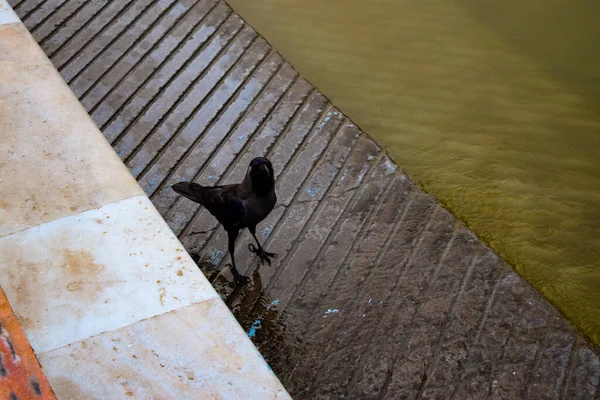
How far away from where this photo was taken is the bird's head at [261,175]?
330 centimetres

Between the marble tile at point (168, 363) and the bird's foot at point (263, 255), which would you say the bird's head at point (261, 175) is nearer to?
the bird's foot at point (263, 255)

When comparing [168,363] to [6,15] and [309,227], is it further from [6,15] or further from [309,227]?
[6,15]

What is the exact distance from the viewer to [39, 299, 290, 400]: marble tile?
2207 millimetres

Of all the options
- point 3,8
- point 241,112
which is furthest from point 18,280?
point 241,112

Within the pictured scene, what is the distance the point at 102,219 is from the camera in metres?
2.68

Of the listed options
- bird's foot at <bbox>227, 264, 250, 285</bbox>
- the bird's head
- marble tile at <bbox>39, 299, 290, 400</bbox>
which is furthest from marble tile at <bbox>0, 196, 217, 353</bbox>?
bird's foot at <bbox>227, 264, 250, 285</bbox>

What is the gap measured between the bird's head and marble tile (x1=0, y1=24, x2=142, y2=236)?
2.21ft

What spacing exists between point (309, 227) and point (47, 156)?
1648 mm

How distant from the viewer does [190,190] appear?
376 cm

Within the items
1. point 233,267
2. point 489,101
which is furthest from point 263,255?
point 489,101

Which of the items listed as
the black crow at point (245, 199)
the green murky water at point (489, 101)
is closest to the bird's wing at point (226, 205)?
the black crow at point (245, 199)

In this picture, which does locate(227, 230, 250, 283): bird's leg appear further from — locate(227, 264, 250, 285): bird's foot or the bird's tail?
the bird's tail

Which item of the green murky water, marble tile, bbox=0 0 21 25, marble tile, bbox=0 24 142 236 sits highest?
marble tile, bbox=0 0 21 25

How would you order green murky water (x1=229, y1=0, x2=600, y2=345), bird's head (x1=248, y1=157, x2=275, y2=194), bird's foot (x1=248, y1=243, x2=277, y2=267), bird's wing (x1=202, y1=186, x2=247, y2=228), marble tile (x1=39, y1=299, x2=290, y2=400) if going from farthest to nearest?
1. green murky water (x1=229, y1=0, x2=600, y2=345)
2. bird's foot (x1=248, y1=243, x2=277, y2=267)
3. bird's wing (x1=202, y1=186, x2=247, y2=228)
4. bird's head (x1=248, y1=157, x2=275, y2=194)
5. marble tile (x1=39, y1=299, x2=290, y2=400)
